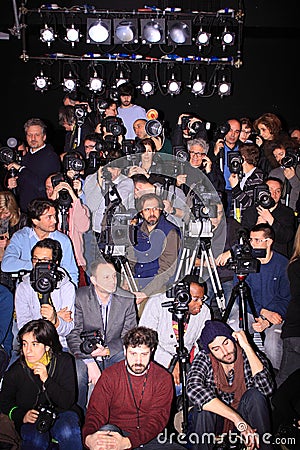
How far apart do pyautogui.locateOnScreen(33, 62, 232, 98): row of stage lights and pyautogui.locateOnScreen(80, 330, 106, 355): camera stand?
4487mm

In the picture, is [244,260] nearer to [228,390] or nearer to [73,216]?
[228,390]

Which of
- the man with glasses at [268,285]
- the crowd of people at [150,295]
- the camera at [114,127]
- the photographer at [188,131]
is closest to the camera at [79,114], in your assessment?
the camera at [114,127]

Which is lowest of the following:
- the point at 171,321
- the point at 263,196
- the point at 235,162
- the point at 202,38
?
the point at 171,321

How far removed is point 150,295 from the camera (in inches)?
161

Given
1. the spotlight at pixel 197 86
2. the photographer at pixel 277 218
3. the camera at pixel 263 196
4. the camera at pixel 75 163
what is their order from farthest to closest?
the spotlight at pixel 197 86 < the camera at pixel 75 163 < the photographer at pixel 277 218 < the camera at pixel 263 196

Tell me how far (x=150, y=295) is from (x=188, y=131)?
2.09 m

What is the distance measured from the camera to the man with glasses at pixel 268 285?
400 centimetres

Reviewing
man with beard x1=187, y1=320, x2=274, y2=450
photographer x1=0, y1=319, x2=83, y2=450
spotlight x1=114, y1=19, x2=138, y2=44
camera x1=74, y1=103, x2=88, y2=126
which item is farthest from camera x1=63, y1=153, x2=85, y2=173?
spotlight x1=114, y1=19, x2=138, y2=44

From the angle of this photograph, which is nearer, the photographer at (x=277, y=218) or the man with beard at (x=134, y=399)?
the man with beard at (x=134, y=399)

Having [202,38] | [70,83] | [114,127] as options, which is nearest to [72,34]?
[70,83]

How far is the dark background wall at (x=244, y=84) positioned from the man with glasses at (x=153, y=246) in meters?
3.74

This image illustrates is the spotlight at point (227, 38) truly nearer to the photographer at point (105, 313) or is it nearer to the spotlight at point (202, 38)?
the spotlight at point (202, 38)

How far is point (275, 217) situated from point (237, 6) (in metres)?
4.42

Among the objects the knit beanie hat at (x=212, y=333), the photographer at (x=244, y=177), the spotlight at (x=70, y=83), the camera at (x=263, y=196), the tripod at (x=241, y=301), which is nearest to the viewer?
the knit beanie hat at (x=212, y=333)
